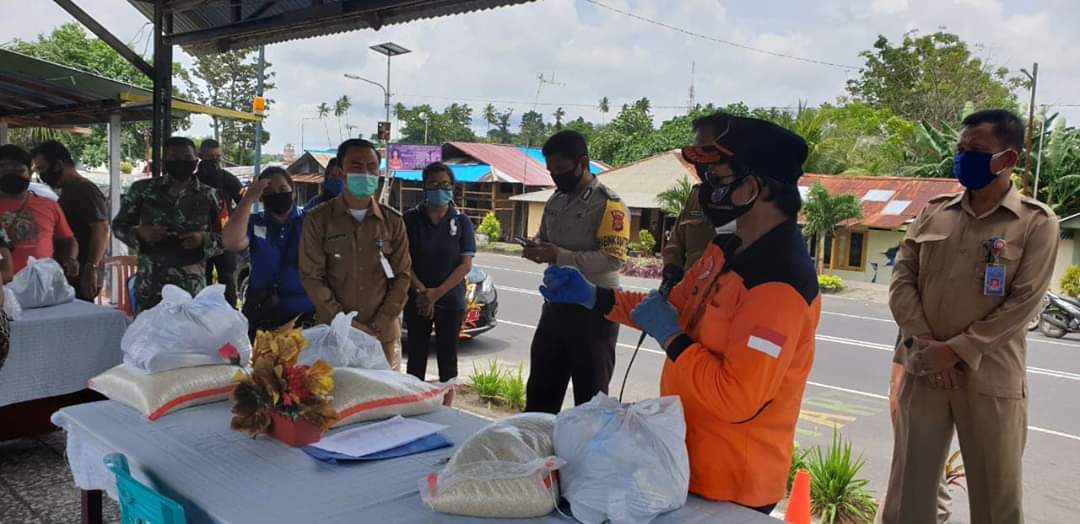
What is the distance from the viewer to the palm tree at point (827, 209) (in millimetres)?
20047

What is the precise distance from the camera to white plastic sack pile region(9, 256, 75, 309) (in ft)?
12.7

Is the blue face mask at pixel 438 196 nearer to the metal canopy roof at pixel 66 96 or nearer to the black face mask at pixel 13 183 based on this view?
the black face mask at pixel 13 183

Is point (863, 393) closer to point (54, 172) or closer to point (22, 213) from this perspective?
point (22, 213)

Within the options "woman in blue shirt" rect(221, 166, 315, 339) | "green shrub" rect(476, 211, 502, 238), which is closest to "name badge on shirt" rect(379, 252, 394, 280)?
"woman in blue shirt" rect(221, 166, 315, 339)

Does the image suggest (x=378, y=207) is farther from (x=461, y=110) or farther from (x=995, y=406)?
(x=461, y=110)

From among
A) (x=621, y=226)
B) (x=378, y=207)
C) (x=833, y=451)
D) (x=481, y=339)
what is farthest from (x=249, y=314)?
(x=481, y=339)

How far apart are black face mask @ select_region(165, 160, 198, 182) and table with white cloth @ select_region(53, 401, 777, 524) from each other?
2.22m

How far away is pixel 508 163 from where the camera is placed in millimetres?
31625

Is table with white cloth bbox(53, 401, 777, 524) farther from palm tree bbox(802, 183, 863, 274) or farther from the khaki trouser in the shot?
palm tree bbox(802, 183, 863, 274)

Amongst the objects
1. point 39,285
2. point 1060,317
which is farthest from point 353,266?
point 1060,317

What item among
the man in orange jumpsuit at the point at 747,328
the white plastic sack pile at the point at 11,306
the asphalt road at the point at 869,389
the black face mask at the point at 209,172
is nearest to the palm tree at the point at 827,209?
the asphalt road at the point at 869,389

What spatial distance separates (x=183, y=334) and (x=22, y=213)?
2671mm

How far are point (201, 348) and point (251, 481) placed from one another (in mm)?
978

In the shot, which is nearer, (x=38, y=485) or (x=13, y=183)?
(x=38, y=485)
